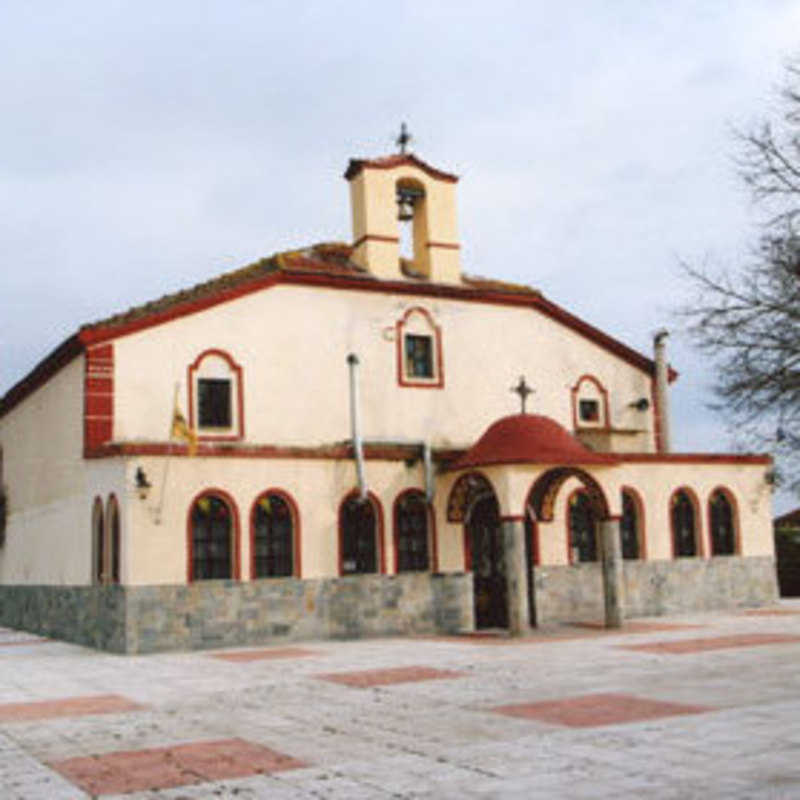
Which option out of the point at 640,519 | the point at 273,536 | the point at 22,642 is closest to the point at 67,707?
the point at 273,536

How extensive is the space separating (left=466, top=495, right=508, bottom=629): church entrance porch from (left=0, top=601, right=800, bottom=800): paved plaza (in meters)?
4.06

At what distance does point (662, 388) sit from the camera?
27.3 metres

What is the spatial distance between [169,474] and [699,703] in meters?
11.1

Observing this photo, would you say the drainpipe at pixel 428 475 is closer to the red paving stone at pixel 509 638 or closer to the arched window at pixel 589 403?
the red paving stone at pixel 509 638

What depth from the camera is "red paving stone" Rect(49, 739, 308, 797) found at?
8.11 metres

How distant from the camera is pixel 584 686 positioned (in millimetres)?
12562

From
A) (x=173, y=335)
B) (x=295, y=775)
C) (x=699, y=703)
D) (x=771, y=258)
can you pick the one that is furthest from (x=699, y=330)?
(x=295, y=775)

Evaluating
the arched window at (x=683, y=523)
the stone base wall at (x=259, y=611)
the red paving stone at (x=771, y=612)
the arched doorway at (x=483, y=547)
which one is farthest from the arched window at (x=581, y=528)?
the red paving stone at (x=771, y=612)

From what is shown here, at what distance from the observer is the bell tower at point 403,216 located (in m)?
24.0

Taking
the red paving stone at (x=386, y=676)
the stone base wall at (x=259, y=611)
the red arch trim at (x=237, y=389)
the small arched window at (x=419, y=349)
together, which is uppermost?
the small arched window at (x=419, y=349)

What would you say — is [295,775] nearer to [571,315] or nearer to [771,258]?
[771,258]

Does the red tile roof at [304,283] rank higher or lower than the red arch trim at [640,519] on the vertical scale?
higher

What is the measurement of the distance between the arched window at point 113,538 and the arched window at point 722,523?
540 inches

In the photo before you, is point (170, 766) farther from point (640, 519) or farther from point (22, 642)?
point (640, 519)
